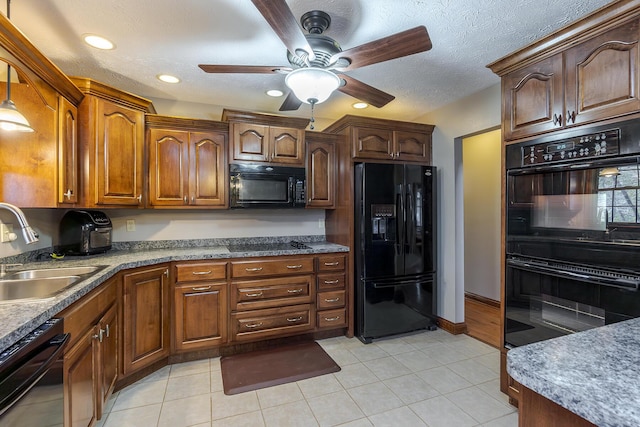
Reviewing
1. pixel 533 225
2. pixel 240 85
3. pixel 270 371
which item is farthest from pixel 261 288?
pixel 533 225

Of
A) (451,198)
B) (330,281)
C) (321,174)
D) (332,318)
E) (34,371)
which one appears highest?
(321,174)

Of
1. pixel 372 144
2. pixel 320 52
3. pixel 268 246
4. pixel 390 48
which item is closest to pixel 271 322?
pixel 268 246

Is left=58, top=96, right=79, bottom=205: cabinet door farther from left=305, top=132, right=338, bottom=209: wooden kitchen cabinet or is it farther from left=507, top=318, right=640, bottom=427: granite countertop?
left=507, top=318, right=640, bottom=427: granite countertop

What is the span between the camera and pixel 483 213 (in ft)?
13.6

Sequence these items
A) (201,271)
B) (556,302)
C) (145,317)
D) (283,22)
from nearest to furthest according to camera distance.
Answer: (283,22), (556,302), (145,317), (201,271)

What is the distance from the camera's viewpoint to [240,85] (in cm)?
277

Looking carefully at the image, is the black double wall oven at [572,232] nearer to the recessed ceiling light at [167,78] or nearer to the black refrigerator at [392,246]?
the black refrigerator at [392,246]

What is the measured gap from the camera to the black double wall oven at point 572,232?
4.97ft

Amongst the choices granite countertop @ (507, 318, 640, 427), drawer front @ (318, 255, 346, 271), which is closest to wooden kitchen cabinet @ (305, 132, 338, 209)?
drawer front @ (318, 255, 346, 271)

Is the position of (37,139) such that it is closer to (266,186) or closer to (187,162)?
(187,162)

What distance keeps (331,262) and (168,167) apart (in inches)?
69.0

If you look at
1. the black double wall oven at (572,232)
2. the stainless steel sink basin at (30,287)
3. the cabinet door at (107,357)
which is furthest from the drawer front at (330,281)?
the stainless steel sink basin at (30,287)

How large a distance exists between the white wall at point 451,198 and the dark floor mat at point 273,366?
148 cm

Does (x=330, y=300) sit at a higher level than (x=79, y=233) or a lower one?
lower
